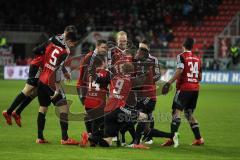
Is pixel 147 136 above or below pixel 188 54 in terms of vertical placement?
below

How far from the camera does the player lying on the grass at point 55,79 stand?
12547 mm

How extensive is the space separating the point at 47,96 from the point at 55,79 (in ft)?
1.33

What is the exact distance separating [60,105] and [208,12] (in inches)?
1284

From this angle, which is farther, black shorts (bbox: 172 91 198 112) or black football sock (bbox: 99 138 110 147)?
black shorts (bbox: 172 91 198 112)

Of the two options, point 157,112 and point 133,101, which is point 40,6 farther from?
point 133,101

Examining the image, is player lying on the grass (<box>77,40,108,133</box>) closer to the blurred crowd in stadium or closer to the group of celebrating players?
the group of celebrating players

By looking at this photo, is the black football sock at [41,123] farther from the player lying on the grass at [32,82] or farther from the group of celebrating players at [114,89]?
the player lying on the grass at [32,82]

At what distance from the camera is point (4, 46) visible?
41.1 m

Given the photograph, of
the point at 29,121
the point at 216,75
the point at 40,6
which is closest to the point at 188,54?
the point at 29,121

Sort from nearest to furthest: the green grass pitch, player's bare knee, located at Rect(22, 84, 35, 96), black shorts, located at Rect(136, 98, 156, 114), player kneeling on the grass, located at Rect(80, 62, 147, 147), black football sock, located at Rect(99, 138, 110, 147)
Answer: the green grass pitch, player kneeling on the grass, located at Rect(80, 62, 147, 147), black football sock, located at Rect(99, 138, 110, 147), black shorts, located at Rect(136, 98, 156, 114), player's bare knee, located at Rect(22, 84, 35, 96)

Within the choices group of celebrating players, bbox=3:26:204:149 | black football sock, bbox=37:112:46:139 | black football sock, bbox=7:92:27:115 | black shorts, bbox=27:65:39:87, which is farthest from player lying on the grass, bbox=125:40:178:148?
black football sock, bbox=7:92:27:115

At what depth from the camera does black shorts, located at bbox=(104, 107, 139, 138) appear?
40.0 ft

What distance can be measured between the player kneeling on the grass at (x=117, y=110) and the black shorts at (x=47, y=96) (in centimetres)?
87

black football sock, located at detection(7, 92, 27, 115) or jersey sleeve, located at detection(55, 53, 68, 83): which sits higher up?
jersey sleeve, located at detection(55, 53, 68, 83)
